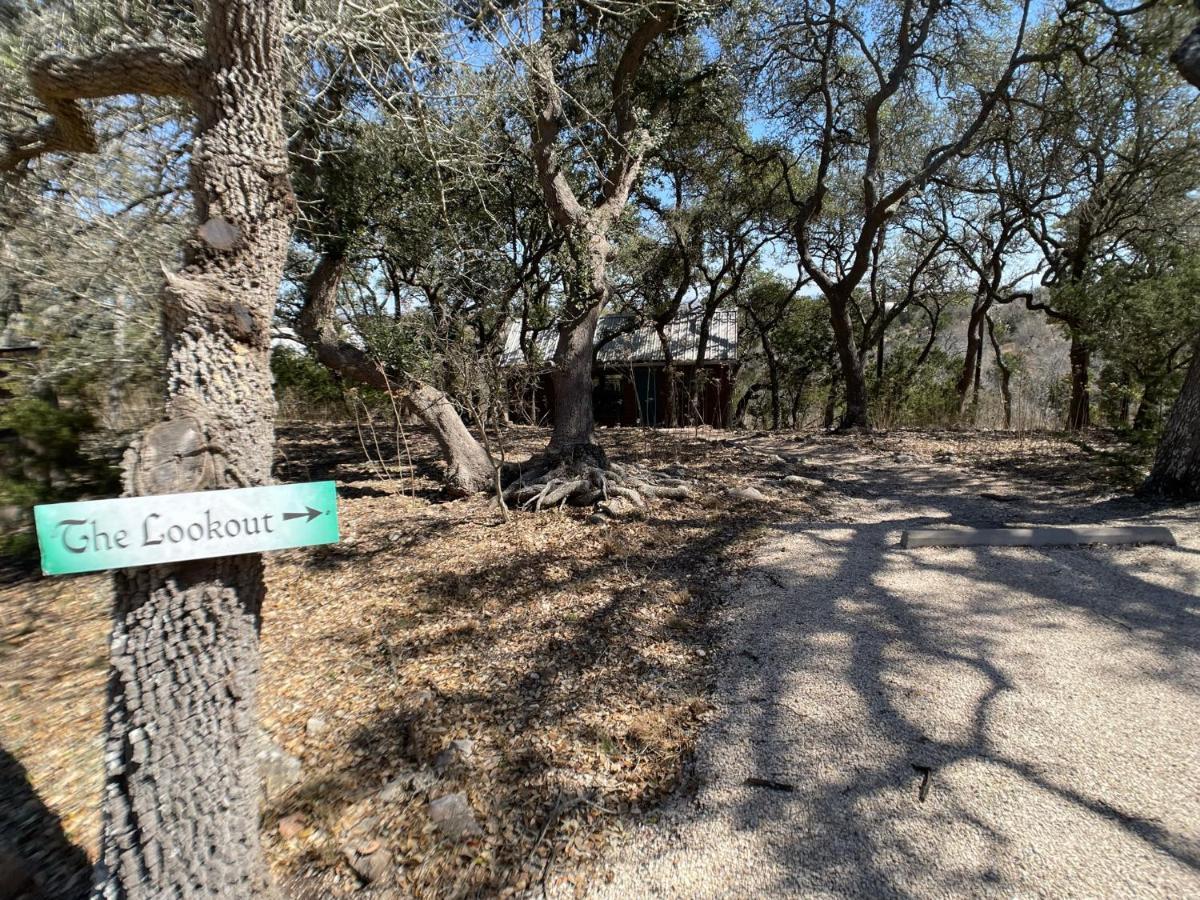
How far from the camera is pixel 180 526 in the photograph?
1.39 metres

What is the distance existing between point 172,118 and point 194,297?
341 cm

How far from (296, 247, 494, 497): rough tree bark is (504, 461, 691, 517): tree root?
1.65ft

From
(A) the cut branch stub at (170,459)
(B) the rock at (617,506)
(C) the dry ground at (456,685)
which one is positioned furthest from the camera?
(B) the rock at (617,506)

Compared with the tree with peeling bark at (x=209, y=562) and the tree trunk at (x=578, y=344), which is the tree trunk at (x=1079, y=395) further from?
the tree with peeling bark at (x=209, y=562)

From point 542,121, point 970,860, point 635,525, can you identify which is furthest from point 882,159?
point 970,860

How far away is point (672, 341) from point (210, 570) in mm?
15485

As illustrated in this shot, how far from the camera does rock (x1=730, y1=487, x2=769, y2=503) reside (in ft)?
18.4

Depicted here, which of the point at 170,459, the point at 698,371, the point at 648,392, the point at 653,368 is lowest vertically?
the point at 170,459

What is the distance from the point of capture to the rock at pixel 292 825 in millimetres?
2015

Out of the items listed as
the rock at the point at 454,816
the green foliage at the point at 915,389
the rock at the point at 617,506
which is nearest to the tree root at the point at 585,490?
the rock at the point at 617,506

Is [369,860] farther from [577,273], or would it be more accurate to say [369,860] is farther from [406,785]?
[577,273]

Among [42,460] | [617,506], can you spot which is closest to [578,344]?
[617,506]

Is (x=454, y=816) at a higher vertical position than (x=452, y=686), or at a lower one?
lower

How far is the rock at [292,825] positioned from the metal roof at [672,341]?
45.3 feet
